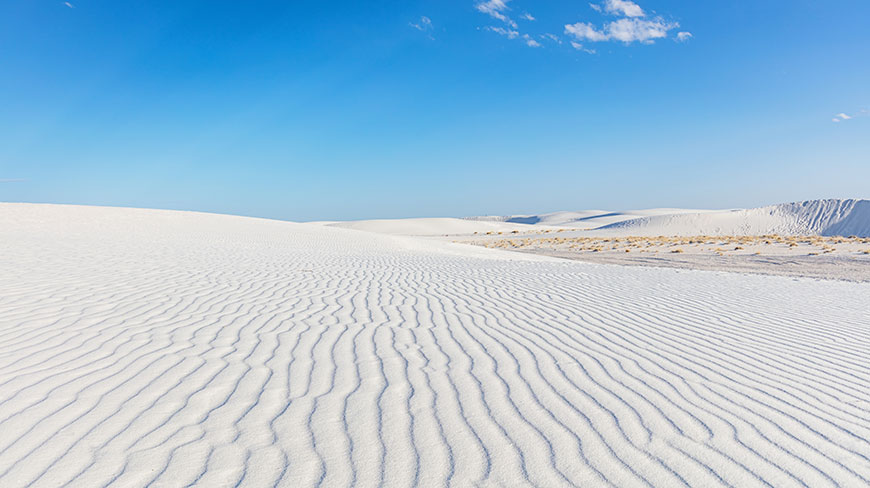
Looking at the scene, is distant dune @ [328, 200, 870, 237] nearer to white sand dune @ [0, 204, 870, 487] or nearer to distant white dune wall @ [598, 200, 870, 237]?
distant white dune wall @ [598, 200, 870, 237]

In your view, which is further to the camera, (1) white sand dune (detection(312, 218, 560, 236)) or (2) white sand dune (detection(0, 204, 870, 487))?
(1) white sand dune (detection(312, 218, 560, 236))

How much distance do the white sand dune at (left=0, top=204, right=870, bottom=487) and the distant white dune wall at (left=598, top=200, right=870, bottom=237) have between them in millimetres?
39564

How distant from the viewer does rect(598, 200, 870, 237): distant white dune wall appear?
140 ft

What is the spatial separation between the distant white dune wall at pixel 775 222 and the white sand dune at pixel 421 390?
39.6 m

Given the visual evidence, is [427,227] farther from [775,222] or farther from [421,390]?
[421,390]

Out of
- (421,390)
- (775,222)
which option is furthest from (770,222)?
(421,390)

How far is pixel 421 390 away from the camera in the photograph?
306 centimetres

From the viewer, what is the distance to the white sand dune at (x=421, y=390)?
2.16m

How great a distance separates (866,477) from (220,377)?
3.45 metres

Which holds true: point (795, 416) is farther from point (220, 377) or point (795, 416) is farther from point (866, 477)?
point (220, 377)

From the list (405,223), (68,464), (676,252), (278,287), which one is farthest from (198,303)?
(405,223)

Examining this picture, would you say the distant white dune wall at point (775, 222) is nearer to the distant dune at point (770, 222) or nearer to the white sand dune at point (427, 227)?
the distant dune at point (770, 222)

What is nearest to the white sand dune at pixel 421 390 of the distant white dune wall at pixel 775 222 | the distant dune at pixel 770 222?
the distant dune at pixel 770 222

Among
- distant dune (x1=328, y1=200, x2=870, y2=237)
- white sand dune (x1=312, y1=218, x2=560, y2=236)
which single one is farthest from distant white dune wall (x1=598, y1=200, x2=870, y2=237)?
white sand dune (x1=312, y1=218, x2=560, y2=236)
